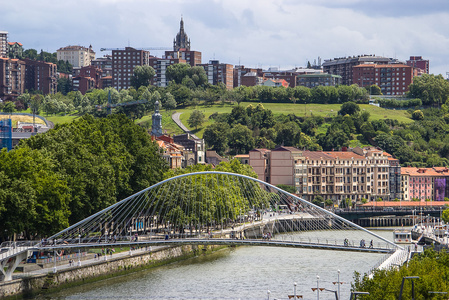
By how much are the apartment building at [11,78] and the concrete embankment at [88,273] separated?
13102cm

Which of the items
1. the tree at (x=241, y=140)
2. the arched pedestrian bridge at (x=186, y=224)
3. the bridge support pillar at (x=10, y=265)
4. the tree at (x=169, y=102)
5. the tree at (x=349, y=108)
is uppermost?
the tree at (x=169, y=102)

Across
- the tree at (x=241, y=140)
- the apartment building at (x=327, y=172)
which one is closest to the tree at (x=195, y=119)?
the tree at (x=241, y=140)

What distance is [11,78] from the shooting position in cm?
19400

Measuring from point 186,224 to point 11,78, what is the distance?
137m

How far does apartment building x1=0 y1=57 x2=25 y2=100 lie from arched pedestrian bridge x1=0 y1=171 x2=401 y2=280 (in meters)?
118

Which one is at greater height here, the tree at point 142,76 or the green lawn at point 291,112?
the tree at point 142,76

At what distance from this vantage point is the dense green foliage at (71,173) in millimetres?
49688

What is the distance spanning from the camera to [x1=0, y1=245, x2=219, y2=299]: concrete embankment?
46875 millimetres

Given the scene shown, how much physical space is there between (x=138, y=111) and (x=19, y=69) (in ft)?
136

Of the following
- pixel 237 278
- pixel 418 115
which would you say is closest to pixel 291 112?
pixel 418 115

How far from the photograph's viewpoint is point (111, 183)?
198 ft

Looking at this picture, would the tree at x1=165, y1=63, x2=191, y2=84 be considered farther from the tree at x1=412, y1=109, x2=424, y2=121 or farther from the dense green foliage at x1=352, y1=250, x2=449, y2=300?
the dense green foliage at x1=352, y1=250, x2=449, y2=300

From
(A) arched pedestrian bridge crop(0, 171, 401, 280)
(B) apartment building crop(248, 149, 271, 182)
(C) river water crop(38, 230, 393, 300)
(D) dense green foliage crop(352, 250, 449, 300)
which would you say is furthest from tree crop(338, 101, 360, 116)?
(D) dense green foliage crop(352, 250, 449, 300)

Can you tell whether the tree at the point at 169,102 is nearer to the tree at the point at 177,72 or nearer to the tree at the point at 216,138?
the tree at the point at 177,72
